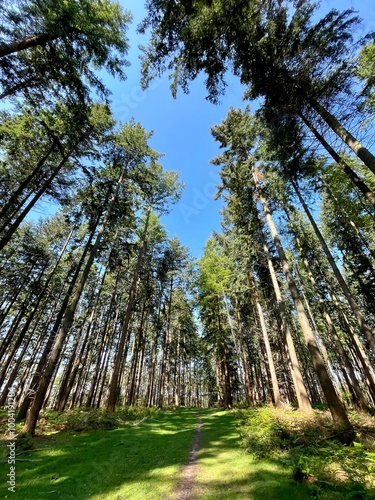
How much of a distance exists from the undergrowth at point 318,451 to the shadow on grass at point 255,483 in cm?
3

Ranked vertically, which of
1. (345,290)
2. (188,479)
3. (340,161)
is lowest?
(188,479)

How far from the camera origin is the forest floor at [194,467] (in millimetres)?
3998

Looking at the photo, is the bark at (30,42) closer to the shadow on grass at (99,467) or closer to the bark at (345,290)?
the shadow on grass at (99,467)

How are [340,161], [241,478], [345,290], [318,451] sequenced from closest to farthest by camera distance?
1. [241,478]
2. [318,451]
3. [340,161]
4. [345,290]

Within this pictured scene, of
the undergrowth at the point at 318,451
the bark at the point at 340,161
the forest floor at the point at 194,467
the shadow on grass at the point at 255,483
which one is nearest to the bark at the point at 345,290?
the bark at the point at 340,161

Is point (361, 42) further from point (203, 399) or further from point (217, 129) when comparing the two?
point (203, 399)

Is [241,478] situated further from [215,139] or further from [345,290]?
[215,139]

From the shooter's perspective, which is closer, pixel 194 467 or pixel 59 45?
pixel 194 467

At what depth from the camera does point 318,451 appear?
207 inches

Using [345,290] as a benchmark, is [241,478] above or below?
below

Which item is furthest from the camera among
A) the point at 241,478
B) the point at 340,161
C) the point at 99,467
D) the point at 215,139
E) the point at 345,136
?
the point at 215,139

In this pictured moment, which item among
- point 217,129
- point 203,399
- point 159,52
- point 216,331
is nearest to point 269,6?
point 159,52

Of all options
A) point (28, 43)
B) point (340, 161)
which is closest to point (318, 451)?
point (340, 161)

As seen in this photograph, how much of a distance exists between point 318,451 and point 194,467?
305 centimetres
